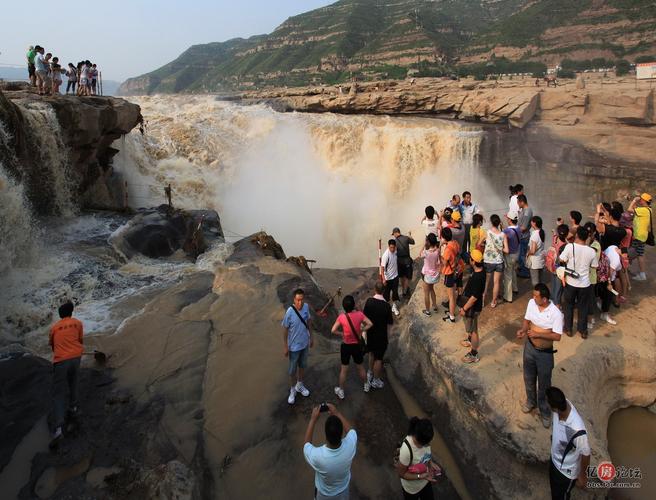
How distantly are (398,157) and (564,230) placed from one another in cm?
1328

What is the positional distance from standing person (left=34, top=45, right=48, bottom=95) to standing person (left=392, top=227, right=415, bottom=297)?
11.4m

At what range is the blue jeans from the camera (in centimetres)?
739

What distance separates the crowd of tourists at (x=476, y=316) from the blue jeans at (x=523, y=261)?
0.06ft

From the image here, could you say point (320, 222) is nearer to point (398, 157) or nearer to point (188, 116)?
point (398, 157)

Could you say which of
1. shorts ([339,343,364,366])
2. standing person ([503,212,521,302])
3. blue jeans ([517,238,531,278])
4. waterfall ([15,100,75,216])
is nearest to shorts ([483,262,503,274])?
standing person ([503,212,521,302])

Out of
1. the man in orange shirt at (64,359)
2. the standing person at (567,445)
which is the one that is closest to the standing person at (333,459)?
the standing person at (567,445)

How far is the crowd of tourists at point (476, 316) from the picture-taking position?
3.31 m

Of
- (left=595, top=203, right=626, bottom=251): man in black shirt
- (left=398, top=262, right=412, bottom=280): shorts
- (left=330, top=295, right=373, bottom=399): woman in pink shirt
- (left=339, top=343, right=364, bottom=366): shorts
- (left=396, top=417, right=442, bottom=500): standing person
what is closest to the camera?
(left=396, top=417, right=442, bottom=500): standing person

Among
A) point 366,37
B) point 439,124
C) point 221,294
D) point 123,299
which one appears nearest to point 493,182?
point 439,124

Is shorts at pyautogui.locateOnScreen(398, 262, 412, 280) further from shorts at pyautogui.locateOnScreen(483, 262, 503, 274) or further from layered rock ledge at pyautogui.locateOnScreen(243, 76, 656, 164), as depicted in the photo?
layered rock ledge at pyautogui.locateOnScreen(243, 76, 656, 164)

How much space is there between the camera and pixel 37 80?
12977 mm

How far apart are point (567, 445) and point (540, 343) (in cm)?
113

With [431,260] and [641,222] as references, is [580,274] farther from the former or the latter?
[641,222]

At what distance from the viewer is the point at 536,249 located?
6449 millimetres
